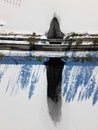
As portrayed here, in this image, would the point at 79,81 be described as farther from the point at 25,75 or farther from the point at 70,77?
the point at 25,75

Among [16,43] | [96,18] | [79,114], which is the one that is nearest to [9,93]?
[16,43]

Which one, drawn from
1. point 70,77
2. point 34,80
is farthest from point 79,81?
point 34,80

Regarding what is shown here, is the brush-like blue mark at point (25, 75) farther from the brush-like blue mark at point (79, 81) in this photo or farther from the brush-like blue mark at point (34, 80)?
the brush-like blue mark at point (79, 81)

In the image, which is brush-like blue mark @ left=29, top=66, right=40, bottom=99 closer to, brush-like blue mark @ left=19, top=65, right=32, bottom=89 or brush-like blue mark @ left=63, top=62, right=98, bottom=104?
brush-like blue mark @ left=19, top=65, right=32, bottom=89

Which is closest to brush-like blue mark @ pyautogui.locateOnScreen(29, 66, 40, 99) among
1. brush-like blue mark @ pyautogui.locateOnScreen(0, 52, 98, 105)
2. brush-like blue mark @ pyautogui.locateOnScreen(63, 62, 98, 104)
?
brush-like blue mark @ pyautogui.locateOnScreen(0, 52, 98, 105)

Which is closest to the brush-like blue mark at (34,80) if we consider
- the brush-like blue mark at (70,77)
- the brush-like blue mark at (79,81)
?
the brush-like blue mark at (70,77)

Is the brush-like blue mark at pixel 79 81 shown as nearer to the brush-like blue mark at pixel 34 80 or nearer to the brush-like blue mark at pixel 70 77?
the brush-like blue mark at pixel 70 77

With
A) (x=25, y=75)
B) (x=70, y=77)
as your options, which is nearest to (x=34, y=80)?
(x=25, y=75)

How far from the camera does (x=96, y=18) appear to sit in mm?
1368

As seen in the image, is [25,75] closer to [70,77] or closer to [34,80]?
[34,80]

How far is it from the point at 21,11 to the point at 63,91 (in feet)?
1.33

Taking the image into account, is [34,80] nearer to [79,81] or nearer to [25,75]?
[25,75]

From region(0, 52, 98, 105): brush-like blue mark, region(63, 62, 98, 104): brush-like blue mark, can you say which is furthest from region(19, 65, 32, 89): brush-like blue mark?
region(63, 62, 98, 104): brush-like blue mark

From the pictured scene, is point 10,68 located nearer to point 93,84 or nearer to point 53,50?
point 53,50
